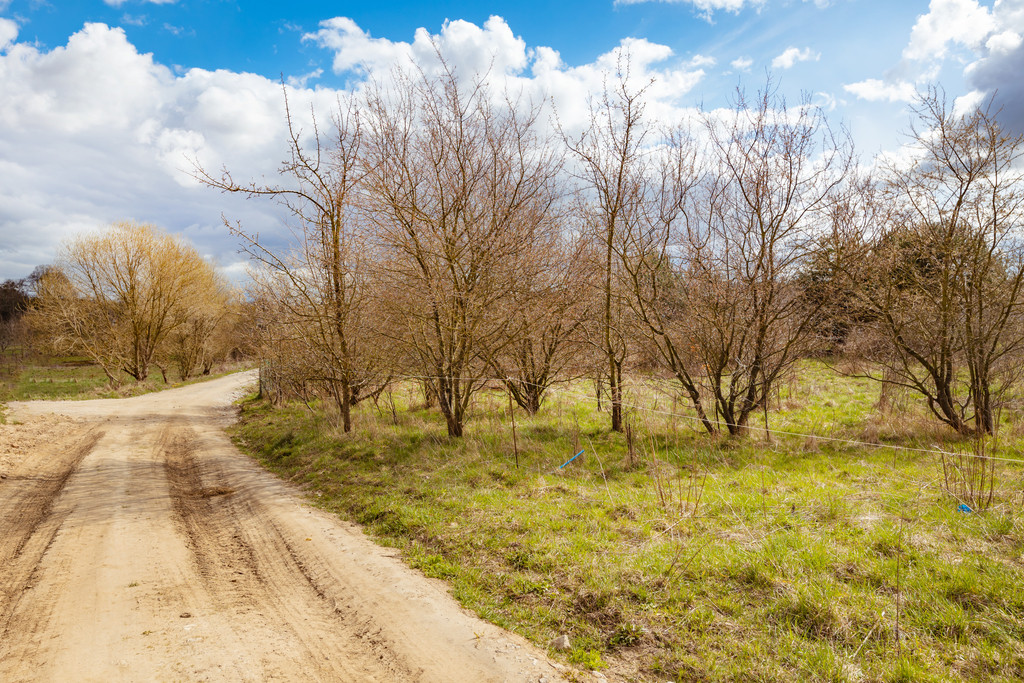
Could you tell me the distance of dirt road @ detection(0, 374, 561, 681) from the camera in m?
3.16

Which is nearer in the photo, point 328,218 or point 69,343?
point 328,218

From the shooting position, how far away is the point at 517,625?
12.0 feet

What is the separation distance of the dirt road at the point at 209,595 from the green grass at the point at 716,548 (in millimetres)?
436

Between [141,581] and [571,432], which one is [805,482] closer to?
[571,432]

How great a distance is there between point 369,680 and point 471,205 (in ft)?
24.7

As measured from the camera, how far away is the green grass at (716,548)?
319 cm

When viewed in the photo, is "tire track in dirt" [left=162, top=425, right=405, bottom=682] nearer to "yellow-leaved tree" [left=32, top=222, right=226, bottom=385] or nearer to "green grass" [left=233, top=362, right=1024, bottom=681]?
"green grass" [left=233, top=362, right=1024, bottom=681]

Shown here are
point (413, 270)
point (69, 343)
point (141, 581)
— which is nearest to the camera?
point (141, 581)

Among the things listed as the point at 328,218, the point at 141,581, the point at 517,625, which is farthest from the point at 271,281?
the point at 517,625

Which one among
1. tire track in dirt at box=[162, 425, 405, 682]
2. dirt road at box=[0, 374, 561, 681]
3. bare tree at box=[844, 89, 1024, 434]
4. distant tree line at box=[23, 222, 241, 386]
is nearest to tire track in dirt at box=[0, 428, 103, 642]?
dirt road at box=[0, 374, 561, 681]

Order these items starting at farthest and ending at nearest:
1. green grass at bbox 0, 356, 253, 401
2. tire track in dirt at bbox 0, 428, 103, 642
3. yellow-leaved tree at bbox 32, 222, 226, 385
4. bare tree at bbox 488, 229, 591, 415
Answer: yellow-leaved tree at bbox 32, 222, 226, 385
green grass at bbox 0, 356, 253, 401
bare tree at bbox 488, 229, 591, 415
tire track in dirt at bbox 0, 428, 103, 642

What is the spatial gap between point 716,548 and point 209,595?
4.28 m

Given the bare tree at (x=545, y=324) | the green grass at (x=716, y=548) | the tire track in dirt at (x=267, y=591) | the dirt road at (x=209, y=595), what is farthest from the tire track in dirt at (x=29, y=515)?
the bare tree at (x=545, y=324)

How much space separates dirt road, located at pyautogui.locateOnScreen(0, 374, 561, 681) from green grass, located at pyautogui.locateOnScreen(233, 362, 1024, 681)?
17.2 inches
